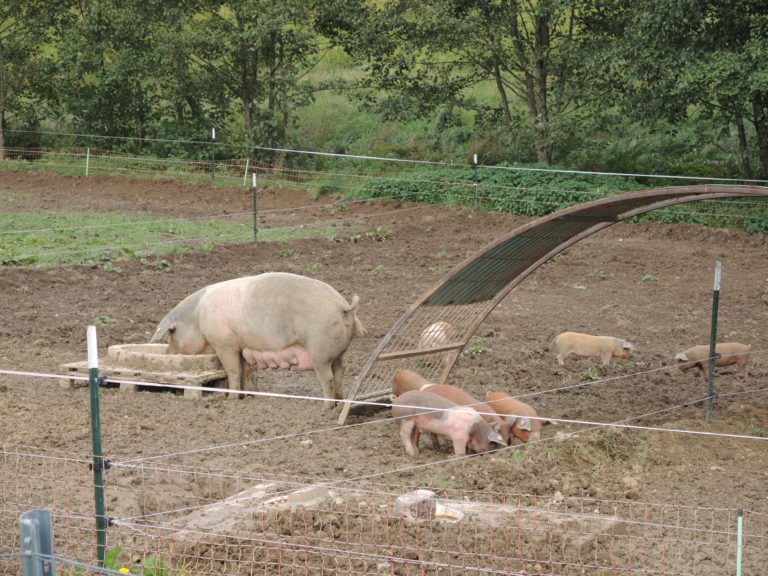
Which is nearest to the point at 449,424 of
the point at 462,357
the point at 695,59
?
the point at 462,357

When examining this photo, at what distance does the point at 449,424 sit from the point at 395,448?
61 centimetres

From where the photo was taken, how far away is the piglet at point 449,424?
7.30 m

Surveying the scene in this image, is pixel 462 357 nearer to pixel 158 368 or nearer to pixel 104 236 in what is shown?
pixel 158 368

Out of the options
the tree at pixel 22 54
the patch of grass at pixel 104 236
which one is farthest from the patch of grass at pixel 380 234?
the tree at pixel 22 54

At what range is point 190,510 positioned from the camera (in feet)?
20.5

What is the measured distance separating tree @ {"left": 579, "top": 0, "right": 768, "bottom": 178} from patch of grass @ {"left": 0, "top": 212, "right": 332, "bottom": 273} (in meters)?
6.54

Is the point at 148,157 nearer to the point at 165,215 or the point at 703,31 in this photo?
the point at 165,215

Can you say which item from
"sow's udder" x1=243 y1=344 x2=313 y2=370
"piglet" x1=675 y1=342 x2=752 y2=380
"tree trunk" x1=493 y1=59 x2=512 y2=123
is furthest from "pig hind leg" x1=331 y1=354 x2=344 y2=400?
"tree trunk" x1=493 y1=59 x2=512 y2=123

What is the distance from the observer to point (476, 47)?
2189cm

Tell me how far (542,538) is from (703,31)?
14.6m

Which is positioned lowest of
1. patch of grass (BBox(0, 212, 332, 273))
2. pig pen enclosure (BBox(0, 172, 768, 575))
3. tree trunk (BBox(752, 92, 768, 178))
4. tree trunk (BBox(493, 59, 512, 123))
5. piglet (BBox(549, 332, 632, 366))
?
pig pen enclosure (BBox(0, 172, 768, 575))

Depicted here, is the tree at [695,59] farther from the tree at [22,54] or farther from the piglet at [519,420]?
the tree at [22,54]

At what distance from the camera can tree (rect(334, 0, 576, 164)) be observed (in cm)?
2117

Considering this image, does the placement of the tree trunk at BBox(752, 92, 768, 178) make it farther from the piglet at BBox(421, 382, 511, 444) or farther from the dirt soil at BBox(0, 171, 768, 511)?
the piglet at BBox(421, 382, 511, 444)
